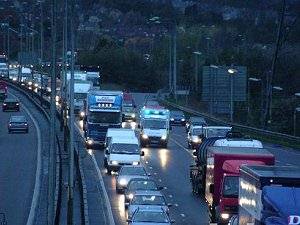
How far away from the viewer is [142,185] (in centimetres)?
3644

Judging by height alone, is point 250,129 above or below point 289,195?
below

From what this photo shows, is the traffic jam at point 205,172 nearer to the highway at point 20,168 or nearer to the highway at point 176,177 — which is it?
the highway at point 176,177

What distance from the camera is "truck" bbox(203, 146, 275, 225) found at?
3042 centimetres

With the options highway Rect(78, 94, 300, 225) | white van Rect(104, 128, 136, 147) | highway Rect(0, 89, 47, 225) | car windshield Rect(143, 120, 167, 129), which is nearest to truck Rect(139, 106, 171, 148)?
car windshield Rect(143, 120, 167, 129)

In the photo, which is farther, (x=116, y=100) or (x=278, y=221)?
(x=116, y=100)

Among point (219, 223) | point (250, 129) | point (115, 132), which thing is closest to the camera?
point (219, 223)

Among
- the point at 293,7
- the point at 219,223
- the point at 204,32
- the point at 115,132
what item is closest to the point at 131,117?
the point at 115,132

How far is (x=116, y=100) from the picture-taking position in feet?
190

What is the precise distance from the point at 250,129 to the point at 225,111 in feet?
36.6

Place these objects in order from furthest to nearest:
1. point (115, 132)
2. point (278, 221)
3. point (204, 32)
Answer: point (204, 32)
point (115, 132)
point (278, 221)

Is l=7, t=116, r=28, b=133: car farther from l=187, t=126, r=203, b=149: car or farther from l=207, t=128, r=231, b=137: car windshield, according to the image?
l=207, t=128, r=231, b=137: car windshield

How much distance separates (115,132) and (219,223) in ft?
70.8

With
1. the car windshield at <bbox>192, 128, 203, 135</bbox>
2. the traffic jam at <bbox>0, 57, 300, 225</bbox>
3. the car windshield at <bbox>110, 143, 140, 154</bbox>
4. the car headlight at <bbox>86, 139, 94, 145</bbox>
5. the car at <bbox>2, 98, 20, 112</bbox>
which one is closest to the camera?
the traffic jam at <bbox>0, 57, 300, 225</bbox>

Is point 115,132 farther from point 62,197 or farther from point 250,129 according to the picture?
point 250,129
